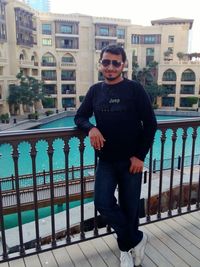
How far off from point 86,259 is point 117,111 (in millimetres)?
1317

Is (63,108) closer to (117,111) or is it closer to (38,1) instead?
(117,111)

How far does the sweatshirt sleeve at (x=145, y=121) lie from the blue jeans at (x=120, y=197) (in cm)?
15

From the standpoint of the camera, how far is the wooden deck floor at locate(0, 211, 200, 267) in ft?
7.54

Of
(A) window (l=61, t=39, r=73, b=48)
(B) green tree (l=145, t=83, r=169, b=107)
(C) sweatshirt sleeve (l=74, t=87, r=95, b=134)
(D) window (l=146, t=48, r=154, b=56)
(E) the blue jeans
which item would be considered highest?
(A) window (l=61, t=39, r=73, b=48)

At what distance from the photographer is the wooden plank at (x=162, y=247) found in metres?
2.34

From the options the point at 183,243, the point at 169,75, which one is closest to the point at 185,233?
the point at 183,243

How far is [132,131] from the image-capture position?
6.56 ft

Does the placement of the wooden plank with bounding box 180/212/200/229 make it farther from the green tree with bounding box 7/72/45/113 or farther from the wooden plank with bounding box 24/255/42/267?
the green tree with bounding box 7/72/45/113

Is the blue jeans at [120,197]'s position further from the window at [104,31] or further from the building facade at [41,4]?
the building facade at [41,4]

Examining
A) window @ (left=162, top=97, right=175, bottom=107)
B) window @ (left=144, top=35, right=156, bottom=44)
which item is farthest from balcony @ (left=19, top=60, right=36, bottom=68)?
window @ (left=162, top=97, right=175, bottom=107)

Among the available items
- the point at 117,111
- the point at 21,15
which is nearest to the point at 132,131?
the point at 117,111

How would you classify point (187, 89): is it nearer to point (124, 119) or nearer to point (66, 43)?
point (66, 43)

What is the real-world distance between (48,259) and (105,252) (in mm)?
500

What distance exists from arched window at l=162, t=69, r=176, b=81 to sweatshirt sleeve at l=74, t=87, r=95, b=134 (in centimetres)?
3546
